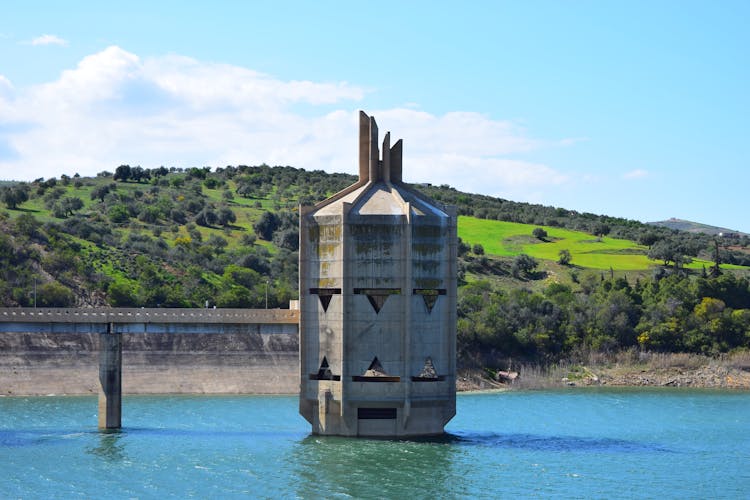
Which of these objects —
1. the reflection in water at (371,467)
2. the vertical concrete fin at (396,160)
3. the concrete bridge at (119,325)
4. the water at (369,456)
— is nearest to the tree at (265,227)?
the water at (369,456)

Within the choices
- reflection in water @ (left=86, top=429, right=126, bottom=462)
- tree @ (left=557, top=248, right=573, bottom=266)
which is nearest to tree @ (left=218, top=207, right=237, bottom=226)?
tree @ (left=557, top=248, right=573, bottom=266)

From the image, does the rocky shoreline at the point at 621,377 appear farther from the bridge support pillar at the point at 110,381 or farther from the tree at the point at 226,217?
the tree at the point at 226,217

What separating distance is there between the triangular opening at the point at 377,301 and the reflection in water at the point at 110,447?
573 inches

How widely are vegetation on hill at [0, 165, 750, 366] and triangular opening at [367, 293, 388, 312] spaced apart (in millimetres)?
46611

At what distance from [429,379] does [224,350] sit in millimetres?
38754

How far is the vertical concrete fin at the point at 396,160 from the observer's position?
2707 inches

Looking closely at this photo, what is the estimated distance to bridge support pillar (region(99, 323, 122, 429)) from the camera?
2709 inches

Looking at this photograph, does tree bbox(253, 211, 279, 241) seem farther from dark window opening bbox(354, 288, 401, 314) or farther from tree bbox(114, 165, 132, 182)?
dark window opening bbox(354, 288, 401, 314)

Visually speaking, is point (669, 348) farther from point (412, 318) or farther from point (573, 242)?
point (412, 318)

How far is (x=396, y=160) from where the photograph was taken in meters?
68.9

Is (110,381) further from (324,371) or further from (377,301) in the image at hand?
(377,301)

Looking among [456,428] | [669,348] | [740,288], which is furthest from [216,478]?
[740,288]

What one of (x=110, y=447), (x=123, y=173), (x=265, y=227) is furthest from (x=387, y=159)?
(x=123, y=173)

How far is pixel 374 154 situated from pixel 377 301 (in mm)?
8540
